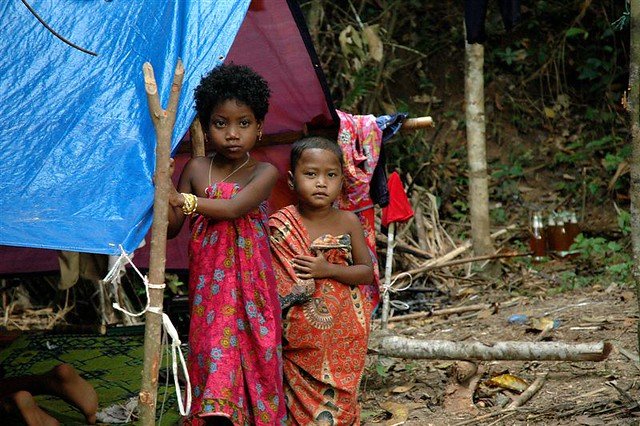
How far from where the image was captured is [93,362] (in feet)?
15.9

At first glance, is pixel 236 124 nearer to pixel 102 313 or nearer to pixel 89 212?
pixel 89 212

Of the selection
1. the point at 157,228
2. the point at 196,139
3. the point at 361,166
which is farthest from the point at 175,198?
the point at 361,166

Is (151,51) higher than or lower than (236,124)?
higher

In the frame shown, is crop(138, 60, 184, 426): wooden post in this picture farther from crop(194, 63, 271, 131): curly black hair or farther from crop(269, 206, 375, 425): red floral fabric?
crop(269, 206, 375, 425): red floral fabric

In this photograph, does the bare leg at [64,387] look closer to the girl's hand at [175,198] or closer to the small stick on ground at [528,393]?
the girl's hand at [175,198]

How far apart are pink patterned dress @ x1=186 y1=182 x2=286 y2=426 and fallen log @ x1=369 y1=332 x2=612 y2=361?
3.53 feet

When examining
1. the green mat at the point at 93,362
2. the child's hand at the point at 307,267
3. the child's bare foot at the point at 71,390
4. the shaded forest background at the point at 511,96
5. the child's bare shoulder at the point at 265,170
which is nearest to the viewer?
the child's bare shoulder at the point at 265,170

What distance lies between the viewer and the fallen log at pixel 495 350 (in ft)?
12.9

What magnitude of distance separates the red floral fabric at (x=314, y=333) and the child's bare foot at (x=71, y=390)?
843mm

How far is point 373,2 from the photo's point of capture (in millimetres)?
9445

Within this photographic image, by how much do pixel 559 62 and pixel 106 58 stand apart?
6.94 m

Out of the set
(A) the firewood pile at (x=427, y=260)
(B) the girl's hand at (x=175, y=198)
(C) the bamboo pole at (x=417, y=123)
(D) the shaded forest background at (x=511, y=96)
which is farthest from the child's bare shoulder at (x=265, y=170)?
(D) the shaded forest background at (x=511, y=96)

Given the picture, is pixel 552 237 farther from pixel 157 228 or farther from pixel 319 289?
pixel 157 228

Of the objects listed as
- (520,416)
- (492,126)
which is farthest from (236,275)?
(492,126)
